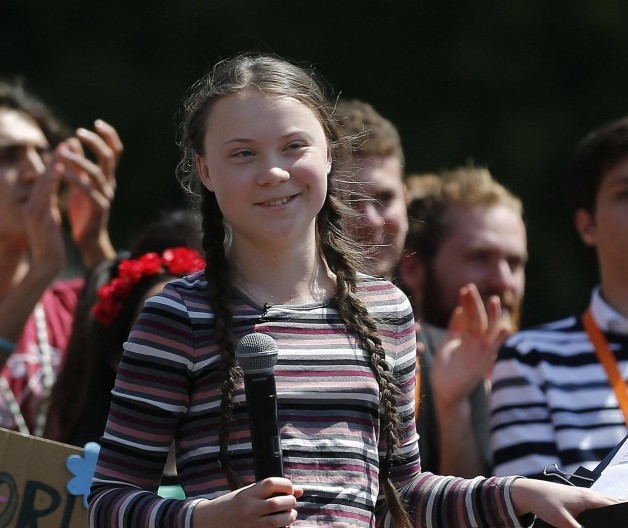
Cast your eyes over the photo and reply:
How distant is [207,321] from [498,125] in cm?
574

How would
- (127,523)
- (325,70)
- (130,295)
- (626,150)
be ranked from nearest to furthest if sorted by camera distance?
(127,523) → (130,295) → (626,150) → (325,70)

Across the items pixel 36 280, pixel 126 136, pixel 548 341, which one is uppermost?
pixel 126 136

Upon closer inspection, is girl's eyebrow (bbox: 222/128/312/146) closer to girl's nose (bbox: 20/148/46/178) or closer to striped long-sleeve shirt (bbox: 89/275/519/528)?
striped long-sleeve shirt (bbox: 89/275/519/528)

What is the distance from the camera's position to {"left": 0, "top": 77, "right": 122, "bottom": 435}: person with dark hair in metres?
3.67

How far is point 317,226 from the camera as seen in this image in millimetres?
2223

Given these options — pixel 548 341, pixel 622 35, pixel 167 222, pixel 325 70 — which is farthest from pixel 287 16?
pixel 548 341

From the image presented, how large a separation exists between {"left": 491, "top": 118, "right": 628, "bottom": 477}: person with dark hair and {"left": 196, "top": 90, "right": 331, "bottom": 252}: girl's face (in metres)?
1.31

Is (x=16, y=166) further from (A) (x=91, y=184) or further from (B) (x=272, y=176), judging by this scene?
(B) (x=272, y=176)

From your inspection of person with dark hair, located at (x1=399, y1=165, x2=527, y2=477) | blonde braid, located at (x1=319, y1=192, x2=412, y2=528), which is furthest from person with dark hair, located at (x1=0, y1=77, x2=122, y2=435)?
blonde braid, located at (x1=319, y1=192, x2=412, y2=528)

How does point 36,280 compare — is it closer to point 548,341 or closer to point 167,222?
point 167,222

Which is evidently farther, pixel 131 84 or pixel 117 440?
pixel 131 84

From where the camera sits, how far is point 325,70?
743 cm

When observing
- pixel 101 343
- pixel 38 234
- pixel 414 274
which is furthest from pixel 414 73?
pixel 101 343

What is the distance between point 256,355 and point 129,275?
1604 millimetres
